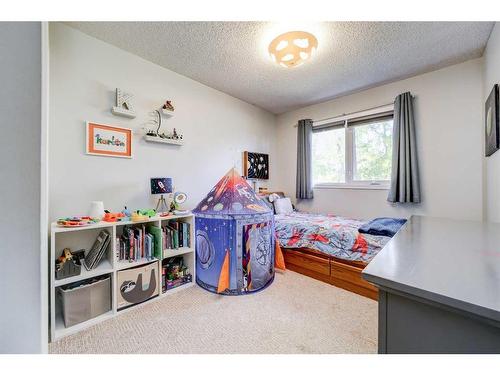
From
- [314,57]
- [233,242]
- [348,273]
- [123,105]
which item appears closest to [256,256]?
[233,242]

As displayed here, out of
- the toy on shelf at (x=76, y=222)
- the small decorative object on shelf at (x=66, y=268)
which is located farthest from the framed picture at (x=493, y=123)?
the small decorative object on shelf at (x=66, y=268)

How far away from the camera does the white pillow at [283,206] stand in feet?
10.7

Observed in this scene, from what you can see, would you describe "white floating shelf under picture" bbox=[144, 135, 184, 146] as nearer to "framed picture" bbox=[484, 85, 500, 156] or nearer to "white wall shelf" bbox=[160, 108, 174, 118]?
"white wall shelf" bbox=[160, 108, 174, 118]

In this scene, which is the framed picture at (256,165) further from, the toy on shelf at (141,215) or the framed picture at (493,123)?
the framed picture at (493,123)

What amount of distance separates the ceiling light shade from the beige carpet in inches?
84.7

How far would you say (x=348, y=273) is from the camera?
6.65 ft

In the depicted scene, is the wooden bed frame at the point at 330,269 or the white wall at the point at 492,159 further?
the wooden bed frame at the point at 330,269

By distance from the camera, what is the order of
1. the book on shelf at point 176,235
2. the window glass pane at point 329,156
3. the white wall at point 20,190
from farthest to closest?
the window glass pane at point 329,156 → the book on shelf at point 176,235 → the white wall at point 20,190

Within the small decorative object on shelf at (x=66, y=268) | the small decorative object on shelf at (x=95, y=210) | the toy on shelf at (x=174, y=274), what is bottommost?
the toy on shelf at (x=174, y=274)

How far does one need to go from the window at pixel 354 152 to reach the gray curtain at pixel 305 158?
0.13m

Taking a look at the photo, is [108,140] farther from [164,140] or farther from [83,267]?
[83,267]

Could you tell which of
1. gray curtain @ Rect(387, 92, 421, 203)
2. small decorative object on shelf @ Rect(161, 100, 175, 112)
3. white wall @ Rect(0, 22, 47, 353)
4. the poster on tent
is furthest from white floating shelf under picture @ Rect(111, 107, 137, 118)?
gray curtain @ Rect(387, 92, 421, 203)

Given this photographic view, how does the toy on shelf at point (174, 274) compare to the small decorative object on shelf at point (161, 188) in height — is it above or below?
below
